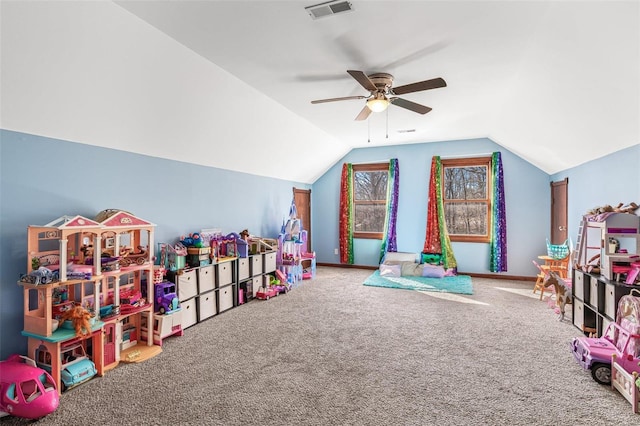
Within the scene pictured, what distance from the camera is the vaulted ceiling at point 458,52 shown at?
7.57 ft

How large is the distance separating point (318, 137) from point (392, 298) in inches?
121

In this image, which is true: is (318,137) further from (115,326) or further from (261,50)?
(115,326)

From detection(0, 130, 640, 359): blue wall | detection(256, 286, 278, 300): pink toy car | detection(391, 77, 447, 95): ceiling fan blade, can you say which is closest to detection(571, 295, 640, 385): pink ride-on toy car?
detection(0, 130, 640, 359): blue wall

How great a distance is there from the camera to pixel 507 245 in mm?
6336

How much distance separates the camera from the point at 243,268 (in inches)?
188

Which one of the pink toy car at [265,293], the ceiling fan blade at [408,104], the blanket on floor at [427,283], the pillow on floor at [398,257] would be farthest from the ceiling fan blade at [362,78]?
the pillow on floor at [398,257]

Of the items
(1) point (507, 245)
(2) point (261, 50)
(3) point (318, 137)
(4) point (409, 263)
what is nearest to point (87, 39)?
(2) point (261, 50)

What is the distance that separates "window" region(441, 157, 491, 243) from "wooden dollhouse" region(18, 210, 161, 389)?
5707mm

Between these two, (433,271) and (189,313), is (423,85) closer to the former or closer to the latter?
(189,313)

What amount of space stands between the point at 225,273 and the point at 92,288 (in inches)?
63.5

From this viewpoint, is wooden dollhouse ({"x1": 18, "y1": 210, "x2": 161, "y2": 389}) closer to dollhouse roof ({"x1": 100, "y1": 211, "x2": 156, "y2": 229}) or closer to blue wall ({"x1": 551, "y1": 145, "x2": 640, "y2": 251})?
dollhouse roof ({"x1": 100, "y1": 211, "x2": 156, "y2": 229})

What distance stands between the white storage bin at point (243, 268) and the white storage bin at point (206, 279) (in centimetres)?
50

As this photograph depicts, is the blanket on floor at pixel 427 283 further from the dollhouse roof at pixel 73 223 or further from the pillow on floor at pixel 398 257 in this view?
the dollhouse roof at pixel 73 223

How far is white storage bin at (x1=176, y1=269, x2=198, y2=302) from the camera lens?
12.3 ft
